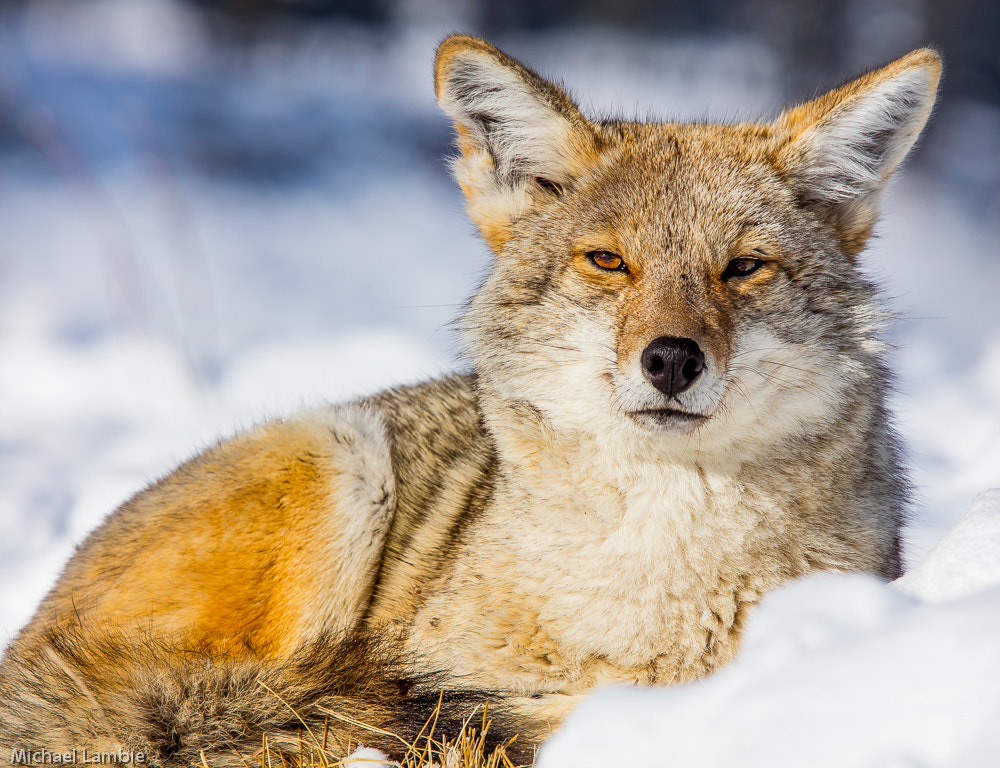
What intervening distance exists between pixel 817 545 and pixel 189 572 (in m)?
2.37

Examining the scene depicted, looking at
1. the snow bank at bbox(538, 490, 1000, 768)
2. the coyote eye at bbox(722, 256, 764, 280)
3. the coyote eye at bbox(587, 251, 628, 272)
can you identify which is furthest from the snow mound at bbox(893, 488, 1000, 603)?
the coyote eye at bbox(587, 251, 628, 272)

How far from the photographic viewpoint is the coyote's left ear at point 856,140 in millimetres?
3102

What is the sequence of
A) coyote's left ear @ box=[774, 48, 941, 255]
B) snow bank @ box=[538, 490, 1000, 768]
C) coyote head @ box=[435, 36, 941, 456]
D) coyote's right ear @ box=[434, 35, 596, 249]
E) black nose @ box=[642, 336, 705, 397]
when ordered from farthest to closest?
coyote's right ear @ box=[434, 35, 596, 249], coyote's left ear @ box=[774, 48, 941, 255], coyote head @ box=[435, 36, 941, 456], black nose @ box=[642, 336, 705, 397], snow bank @ box=[538, 490, 1000, 768]

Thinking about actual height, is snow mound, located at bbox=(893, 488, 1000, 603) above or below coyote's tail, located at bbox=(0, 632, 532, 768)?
above

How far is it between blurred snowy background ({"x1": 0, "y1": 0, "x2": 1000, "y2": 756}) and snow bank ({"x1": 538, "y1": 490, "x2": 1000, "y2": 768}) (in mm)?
4076

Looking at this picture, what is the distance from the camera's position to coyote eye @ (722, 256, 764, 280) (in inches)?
116

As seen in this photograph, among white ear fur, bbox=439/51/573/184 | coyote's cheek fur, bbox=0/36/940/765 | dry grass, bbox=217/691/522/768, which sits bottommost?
dry grass, bbox=217/691/522/768

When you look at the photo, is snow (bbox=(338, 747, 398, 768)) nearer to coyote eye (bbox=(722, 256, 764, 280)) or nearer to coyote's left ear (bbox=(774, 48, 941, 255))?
coyote eye (bbox=(722, 256, 764, 280))

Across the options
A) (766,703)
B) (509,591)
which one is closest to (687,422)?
(509,591)

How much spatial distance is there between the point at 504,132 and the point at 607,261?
0.84 meters

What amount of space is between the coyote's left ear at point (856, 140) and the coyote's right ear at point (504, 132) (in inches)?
33.3

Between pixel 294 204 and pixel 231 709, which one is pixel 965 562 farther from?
pixel 294 204

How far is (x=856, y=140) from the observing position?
3250mm

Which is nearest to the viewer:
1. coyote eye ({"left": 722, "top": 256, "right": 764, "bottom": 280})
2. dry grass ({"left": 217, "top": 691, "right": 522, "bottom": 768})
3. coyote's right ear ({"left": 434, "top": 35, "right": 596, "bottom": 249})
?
dry grass ({"left": 217, "top": 691, "right": 522, "bottom": 768})
